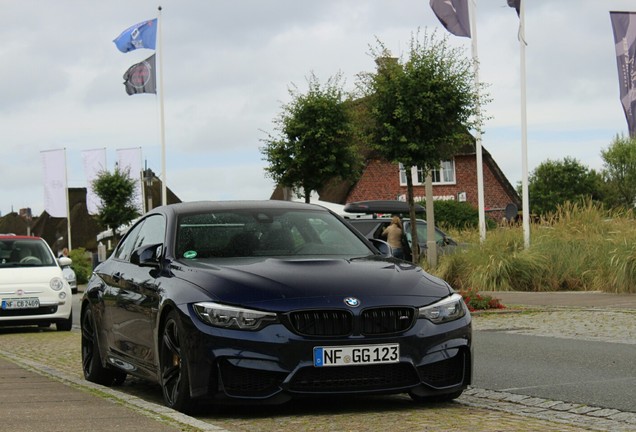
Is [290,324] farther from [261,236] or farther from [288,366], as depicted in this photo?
[261,236]

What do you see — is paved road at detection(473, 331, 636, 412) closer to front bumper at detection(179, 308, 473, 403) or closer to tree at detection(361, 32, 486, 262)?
front bumper at detection(179, 308, 473, 403)

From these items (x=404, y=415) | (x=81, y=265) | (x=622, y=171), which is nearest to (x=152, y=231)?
(x=404, y=415)

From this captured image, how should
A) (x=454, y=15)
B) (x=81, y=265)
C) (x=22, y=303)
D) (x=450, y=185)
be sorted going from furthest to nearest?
1. (x=450, y=185)
2. (x=81, y=265)
3. (x=454, y=15)
4. (x=22, y=303)

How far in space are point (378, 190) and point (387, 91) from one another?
3857cm

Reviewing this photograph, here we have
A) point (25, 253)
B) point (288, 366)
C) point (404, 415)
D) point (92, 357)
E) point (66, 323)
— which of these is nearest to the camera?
point (288, 366)

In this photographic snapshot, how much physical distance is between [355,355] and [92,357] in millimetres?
3769

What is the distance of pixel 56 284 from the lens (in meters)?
19.3

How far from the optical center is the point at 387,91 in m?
27.9

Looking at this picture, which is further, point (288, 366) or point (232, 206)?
point (232, 206)

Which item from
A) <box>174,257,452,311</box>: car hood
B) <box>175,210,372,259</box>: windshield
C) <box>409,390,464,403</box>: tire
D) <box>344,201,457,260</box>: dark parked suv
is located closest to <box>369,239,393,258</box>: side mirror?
<box>175,210,372,259</box>: windshield

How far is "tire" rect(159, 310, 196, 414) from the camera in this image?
25.6 ft

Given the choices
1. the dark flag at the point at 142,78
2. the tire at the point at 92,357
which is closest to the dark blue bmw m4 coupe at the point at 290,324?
the tire at the point at 92,357

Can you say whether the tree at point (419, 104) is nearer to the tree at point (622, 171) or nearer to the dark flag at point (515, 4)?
the dark flag at point (515, 4)

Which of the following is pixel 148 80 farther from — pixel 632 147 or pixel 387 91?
pixel 632 147
